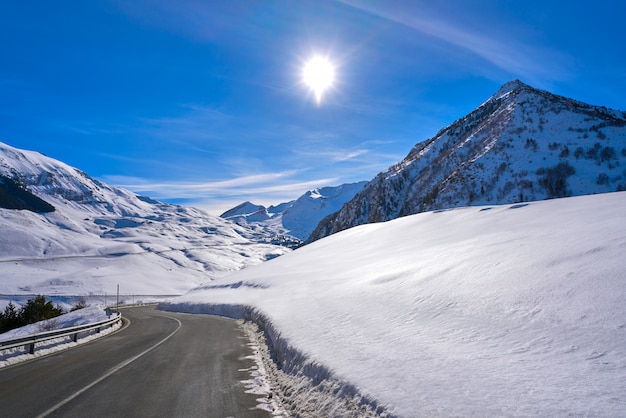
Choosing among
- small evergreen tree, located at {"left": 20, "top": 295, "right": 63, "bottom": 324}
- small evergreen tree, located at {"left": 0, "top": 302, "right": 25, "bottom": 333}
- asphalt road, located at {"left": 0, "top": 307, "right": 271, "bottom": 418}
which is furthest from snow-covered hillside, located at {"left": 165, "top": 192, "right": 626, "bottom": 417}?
small evergreen tree, located at {"left": 20, "top": 295, "right": 63, "bottom": 324}

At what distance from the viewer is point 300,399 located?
6.98 metres

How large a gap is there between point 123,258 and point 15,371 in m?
205

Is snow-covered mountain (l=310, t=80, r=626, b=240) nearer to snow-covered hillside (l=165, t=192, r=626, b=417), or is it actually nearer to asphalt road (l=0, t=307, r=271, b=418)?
snow-covered hillside (l=165, t=192, r=626, b=417)

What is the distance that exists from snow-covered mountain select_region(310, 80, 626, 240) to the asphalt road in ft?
345

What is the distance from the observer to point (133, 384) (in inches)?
320

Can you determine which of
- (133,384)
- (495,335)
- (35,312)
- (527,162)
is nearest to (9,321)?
(35,312)

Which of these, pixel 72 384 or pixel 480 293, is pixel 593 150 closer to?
pixel 480 293

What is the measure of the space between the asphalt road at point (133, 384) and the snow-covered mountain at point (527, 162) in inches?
4142

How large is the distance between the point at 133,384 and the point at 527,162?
4958 inches

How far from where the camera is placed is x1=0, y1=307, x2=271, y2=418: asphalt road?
6.50 meters

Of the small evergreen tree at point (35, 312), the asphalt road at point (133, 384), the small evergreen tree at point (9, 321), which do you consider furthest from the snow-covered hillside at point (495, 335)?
the small evergreen tree at point (35, 312)

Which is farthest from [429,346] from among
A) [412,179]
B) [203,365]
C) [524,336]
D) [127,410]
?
[412,179]

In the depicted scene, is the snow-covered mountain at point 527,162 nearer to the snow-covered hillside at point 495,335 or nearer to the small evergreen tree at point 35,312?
the small evergreen tree at point 35,312

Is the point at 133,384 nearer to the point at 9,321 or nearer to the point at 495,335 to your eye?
the point at 495,335
